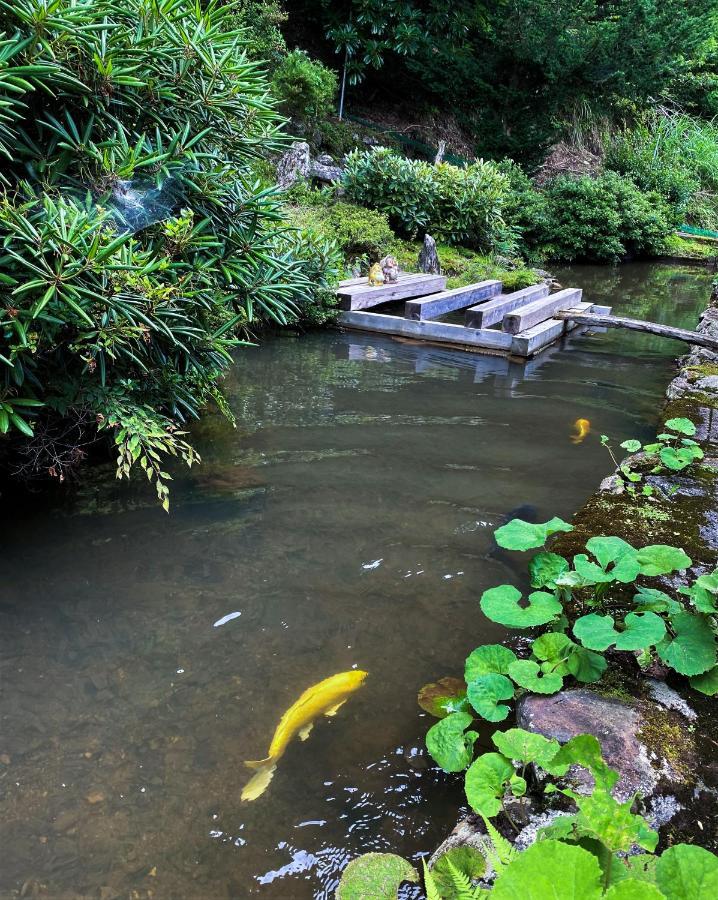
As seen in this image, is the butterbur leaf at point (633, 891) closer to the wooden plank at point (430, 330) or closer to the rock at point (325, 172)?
the wooden plank at point (430, 330)

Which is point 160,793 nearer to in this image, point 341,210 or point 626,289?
point 341,210

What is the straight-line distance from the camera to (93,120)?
3445 millimetres

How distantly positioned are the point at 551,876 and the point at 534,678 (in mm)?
1334

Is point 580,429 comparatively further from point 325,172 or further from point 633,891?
point 325,172

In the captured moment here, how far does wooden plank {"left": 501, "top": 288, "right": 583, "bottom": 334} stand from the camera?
26.6 feet

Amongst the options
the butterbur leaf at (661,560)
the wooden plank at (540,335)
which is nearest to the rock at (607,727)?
the butterbur leaf at (661,560)

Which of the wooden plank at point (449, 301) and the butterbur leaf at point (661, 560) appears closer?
the butterbur leaf at point (661, 560)

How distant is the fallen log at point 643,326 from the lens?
24.4ft

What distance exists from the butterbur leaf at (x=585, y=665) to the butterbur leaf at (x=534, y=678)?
7 cm

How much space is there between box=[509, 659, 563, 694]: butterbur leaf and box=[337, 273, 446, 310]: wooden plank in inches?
276

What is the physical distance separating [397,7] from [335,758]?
18432 millimetres

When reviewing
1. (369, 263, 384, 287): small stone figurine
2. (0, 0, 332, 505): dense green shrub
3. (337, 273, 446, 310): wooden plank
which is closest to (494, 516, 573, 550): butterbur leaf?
(0, 0, 332, 505): dense green shrub

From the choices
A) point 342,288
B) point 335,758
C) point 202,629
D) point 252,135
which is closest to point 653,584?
point 335,758

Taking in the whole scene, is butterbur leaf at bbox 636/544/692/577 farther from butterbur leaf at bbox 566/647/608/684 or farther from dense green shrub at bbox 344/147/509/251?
dense green shrub at bbox 344/147/509/251
